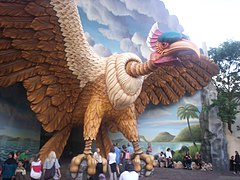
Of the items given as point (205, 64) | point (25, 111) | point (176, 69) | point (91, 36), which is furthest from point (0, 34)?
point (91, 36)

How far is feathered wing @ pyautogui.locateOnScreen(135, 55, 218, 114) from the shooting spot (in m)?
6.27

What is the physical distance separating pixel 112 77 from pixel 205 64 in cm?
260

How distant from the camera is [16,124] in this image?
713cm

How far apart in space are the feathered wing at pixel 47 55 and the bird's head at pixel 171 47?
143 centimetres

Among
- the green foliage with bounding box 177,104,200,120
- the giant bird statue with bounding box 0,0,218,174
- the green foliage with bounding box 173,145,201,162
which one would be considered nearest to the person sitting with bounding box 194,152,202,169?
the green foliage with bounding box 173,145,201,162

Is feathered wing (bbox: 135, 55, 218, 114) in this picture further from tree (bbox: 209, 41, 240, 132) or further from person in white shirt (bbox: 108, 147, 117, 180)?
tree (bbox: 209, 41, 240, 132)

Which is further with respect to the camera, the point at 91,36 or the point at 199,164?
the point at 91,36

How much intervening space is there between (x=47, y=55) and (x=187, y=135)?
708cm

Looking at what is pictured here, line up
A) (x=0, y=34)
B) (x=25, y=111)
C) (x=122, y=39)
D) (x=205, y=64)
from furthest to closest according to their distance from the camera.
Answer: (x=122, y=39)
(x=25, y=111)
(x=205, y=64)
(x=0, y=34)

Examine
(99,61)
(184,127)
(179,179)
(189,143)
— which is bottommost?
(179,179)

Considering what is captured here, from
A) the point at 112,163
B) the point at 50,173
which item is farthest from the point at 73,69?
the point at 50,173

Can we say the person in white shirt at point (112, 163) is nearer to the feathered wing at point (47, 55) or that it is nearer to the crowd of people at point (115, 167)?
the crowd of people at point (115, 167)

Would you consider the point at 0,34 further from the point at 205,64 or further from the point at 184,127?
the point at 184,127

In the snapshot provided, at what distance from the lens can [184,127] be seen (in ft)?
33.5
